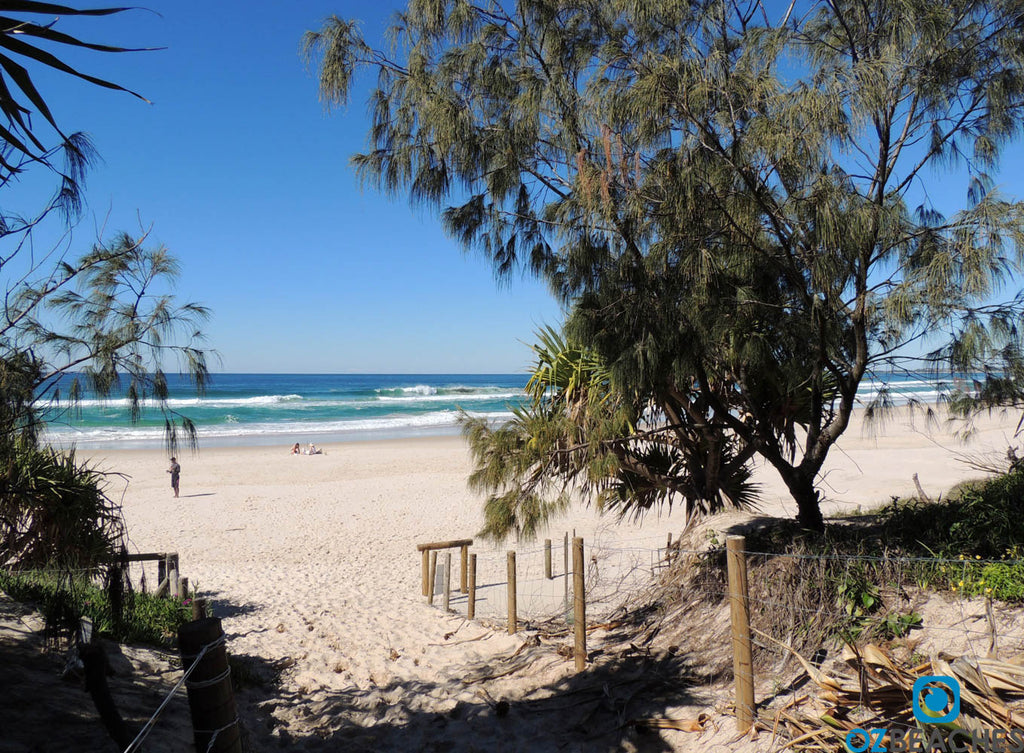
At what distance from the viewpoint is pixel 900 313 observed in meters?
3.99

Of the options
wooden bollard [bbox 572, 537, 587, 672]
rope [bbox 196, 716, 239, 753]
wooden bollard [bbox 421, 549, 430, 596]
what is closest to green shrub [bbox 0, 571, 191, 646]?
rope [bbox 196, 716, 239, 753]

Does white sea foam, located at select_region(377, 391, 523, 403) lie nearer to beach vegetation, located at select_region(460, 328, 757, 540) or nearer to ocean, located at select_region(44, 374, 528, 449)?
ocean, located at select_region(44, 374, 528, 449)

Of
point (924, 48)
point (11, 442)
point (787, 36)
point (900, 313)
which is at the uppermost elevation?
point (787, 36)

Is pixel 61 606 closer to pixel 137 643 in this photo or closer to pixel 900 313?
pixel 137 643

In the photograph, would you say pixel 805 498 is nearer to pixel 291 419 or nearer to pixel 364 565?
pixel 364 565

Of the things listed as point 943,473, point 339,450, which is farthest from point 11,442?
point 339,450

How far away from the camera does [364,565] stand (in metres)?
12.0

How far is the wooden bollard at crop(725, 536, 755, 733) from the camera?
418 centimetres

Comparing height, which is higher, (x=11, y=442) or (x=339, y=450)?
(x=11, y=442)

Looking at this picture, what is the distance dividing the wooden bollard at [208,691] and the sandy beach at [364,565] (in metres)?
2.29

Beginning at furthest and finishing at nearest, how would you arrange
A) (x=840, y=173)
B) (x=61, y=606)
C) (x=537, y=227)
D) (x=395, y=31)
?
(x=537, y=227)
(x=395, y=31)
(x=840, y=173)
(x=61, y=606)

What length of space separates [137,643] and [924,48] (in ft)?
24.3

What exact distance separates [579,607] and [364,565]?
7298 millimetres

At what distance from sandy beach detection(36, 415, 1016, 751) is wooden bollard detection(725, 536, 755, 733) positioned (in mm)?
398
